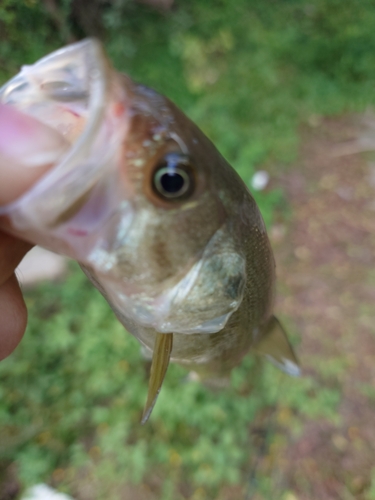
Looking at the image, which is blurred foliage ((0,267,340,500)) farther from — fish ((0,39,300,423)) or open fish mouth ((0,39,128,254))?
open fish mouth ((0,39,128,254))

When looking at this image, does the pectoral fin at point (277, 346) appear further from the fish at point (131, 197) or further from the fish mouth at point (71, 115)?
the fish mouth at point (71, 115)

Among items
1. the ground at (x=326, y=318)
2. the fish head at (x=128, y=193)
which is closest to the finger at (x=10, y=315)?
the fish head at (x=128, y=193)

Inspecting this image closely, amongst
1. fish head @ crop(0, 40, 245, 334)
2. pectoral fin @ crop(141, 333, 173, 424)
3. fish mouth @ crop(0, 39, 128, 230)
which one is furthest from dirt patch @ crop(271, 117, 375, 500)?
fish mouth @ crop(0, 39, 128, 230)

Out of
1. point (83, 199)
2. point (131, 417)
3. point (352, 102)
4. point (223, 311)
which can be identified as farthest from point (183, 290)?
point (352, 102)

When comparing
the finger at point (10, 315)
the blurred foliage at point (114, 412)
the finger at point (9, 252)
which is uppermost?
the finger at point (9, 252)

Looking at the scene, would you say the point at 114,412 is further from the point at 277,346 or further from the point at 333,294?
the point at 333,294

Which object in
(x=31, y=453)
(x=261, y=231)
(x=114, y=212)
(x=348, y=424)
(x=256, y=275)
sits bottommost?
(x=348, y=424)

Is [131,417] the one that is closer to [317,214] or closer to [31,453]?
[31,453]

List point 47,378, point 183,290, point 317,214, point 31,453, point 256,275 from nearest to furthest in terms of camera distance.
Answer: point 183,290, point 256,275, point 31,453, point 47,378, point 317,214

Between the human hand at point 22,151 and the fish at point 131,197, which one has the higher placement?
the human hand at point 22,151
